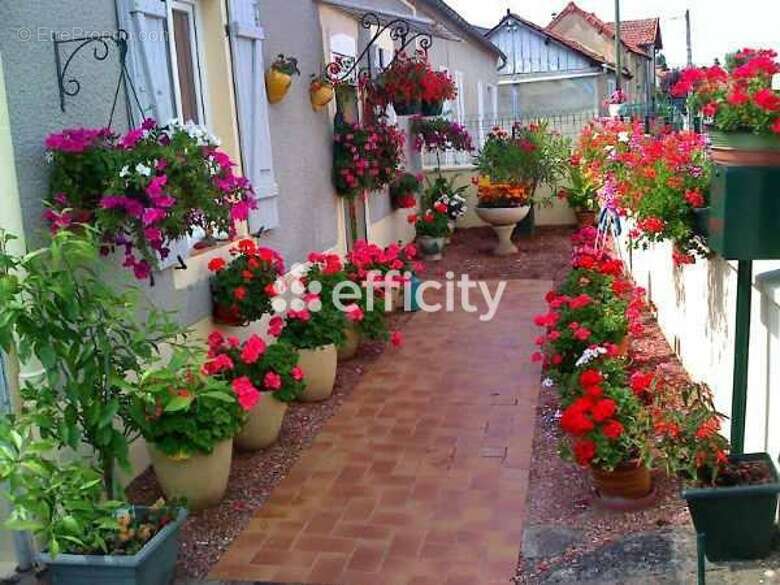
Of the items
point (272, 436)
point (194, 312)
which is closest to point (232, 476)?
point (272, 436)

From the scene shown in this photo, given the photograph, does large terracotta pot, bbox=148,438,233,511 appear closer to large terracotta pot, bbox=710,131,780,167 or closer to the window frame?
the window frame

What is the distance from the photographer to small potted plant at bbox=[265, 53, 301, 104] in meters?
6.12

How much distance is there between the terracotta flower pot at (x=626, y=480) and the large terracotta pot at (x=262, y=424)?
1867 millimetres

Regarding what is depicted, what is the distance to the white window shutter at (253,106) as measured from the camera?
5.61 m

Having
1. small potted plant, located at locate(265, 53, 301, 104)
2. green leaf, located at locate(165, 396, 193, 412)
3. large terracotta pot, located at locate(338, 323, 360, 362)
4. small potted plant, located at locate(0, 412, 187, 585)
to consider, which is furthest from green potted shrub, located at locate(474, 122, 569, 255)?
small potted plant, located at locate(0, 412, 187, 585)

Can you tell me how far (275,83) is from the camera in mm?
6125

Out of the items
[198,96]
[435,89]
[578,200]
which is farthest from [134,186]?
[578,200]

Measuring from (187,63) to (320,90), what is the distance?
75.6 inches

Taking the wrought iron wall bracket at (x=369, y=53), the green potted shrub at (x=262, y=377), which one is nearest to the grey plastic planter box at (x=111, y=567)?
the green potted shrub at (x=262, y=377)

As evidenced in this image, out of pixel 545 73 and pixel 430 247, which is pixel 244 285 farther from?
pixel 545 73

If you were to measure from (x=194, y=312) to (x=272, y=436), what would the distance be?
91cm

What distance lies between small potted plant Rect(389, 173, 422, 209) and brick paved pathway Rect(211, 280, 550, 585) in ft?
13.1

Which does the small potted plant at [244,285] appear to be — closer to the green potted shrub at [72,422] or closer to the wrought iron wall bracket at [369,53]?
the green potted shrub at [72,422]

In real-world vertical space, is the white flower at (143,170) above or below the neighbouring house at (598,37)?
below
